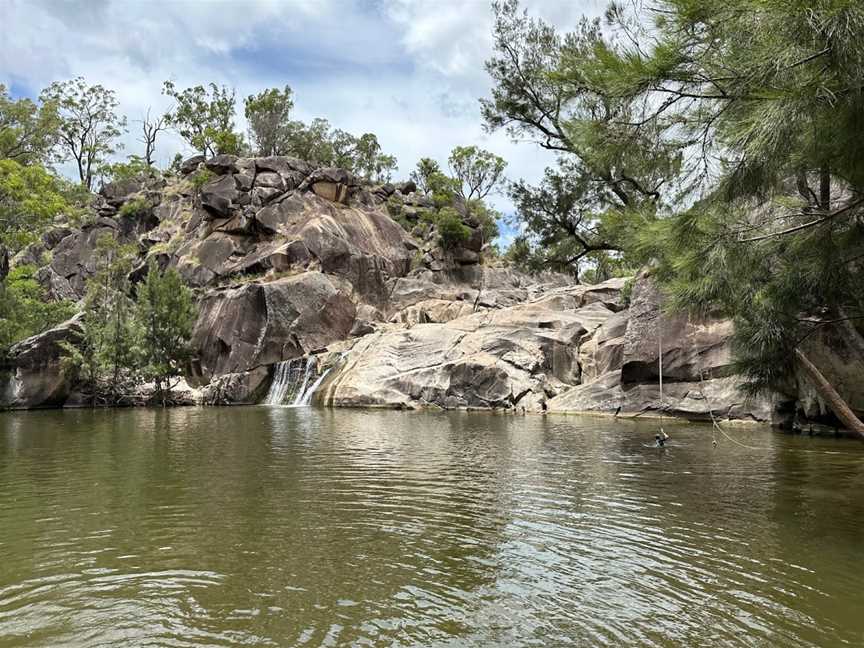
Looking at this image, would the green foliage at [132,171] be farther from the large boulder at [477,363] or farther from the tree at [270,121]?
the large boulder at [477,363]

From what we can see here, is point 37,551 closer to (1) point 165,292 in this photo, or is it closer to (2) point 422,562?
(2) point 422,562

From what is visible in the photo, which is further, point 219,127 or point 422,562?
point 219,127

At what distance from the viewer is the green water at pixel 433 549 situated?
4957mm

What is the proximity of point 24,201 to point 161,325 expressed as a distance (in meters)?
12.1

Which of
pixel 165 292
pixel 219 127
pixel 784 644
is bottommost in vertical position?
pixel 784 644

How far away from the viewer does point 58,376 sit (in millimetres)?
35281

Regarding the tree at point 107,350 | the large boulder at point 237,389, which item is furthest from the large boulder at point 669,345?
→ the tree at point 107,350

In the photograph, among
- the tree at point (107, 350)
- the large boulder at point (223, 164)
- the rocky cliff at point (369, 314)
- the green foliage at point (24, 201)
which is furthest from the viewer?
the large boulder at point (223, 164)

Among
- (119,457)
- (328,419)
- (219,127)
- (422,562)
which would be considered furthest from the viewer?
(219,127)

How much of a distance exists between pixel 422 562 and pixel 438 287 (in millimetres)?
43120

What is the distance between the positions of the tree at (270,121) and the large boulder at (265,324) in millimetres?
23287

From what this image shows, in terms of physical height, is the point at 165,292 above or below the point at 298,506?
above

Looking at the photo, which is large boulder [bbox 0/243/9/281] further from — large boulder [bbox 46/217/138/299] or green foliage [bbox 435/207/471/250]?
green foliage [bbox 435/207/471/250]

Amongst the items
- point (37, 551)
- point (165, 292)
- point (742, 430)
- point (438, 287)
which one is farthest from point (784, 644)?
point (438, 287)
